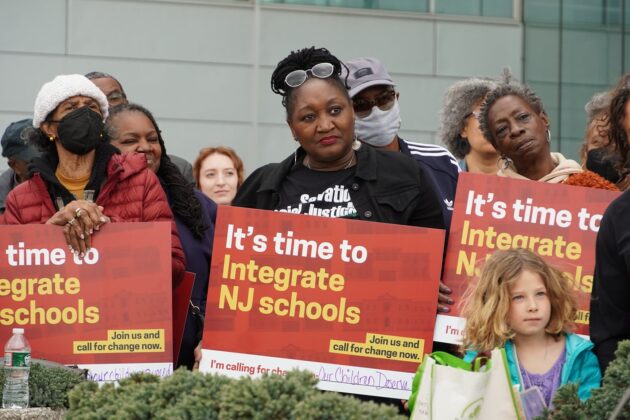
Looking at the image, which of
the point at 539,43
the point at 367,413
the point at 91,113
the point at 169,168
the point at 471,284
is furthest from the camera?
the point at 539,43

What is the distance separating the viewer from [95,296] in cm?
690

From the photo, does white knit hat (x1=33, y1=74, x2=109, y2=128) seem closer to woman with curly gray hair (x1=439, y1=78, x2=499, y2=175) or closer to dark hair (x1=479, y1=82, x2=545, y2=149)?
dark hair (x1=479, y1=82, x2=545, y2=149)

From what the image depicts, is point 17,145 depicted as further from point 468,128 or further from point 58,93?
point 468,128

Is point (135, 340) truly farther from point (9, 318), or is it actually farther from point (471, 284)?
point (471, 284)

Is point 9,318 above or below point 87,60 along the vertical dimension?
below

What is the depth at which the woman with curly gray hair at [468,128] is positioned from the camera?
8.86 meters

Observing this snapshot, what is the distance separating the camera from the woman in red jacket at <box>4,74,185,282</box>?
6980 mm

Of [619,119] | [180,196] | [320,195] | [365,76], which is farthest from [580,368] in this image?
[180,196]

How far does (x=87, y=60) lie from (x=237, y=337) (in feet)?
38.0

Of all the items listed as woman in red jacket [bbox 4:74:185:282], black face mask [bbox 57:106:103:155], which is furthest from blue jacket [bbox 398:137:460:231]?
black face mask [bbox 57:106:103:155]

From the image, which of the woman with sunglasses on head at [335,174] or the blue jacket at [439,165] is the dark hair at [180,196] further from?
the blue jacket at [439,165]

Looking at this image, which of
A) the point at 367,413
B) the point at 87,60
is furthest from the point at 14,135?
the point at 87,60

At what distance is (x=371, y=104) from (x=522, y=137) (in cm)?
83

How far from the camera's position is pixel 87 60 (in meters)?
17.8
